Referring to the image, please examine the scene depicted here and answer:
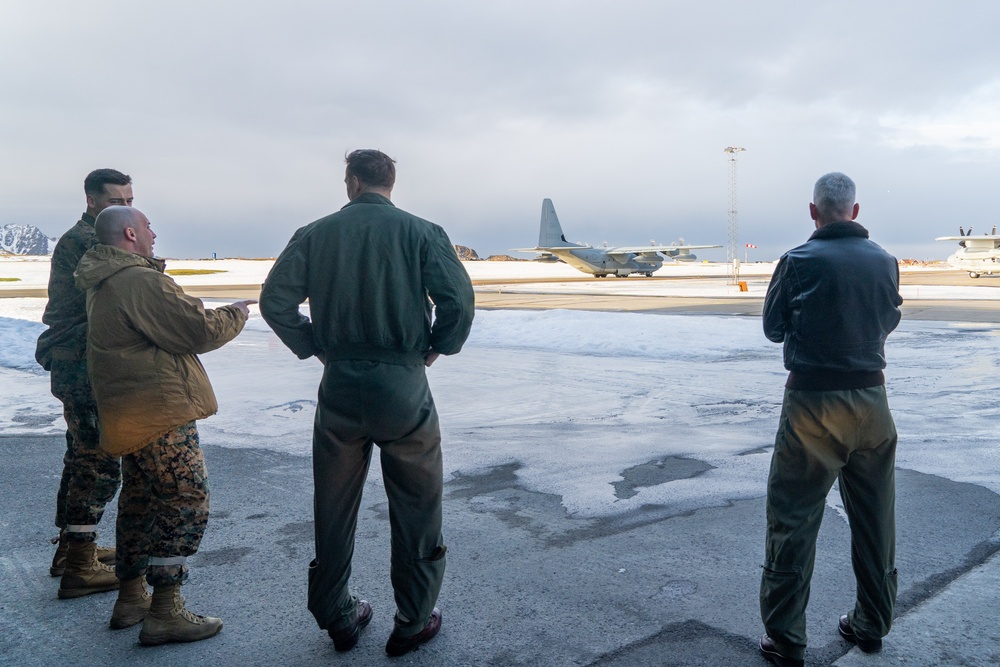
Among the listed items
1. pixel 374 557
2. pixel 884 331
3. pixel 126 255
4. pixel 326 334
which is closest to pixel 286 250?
pixel 326 334

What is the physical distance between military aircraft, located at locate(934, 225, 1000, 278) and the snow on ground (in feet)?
105

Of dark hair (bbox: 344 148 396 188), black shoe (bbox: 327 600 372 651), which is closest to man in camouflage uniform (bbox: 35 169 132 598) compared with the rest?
black shoe (bbox: 327 600 372 651)

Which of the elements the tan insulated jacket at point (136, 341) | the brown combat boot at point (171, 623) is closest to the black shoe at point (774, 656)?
the brown combat boot at point (171, 623)

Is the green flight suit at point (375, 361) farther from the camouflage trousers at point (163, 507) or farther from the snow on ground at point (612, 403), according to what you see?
the snow on ground at point (612, 403)

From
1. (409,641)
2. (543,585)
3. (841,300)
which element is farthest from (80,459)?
(841,300)

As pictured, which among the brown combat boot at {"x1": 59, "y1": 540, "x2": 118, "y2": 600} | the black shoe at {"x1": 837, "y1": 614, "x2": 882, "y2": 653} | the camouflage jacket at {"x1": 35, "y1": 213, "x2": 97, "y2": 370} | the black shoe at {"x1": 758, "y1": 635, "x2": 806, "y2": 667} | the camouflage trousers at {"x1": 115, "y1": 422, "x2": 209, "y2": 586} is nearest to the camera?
the black shoe at {"x1": 758, "y1": 635, "x2": 806, "y2": 667}

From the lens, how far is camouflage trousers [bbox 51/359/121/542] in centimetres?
387

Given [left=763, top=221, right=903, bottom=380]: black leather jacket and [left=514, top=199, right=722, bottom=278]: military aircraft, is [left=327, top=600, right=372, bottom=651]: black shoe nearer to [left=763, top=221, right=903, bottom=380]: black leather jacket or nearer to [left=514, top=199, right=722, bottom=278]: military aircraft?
[left=763, top=221, right=903, bottom=380]: black leather jacket

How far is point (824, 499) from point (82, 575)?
11.5ft

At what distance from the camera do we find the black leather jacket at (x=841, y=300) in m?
3.12

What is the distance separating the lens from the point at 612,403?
29.4ft

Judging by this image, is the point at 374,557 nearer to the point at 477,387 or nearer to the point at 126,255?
the point at 126,255

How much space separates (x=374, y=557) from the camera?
4.25 m

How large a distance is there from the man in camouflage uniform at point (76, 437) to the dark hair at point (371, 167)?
1.65 m
